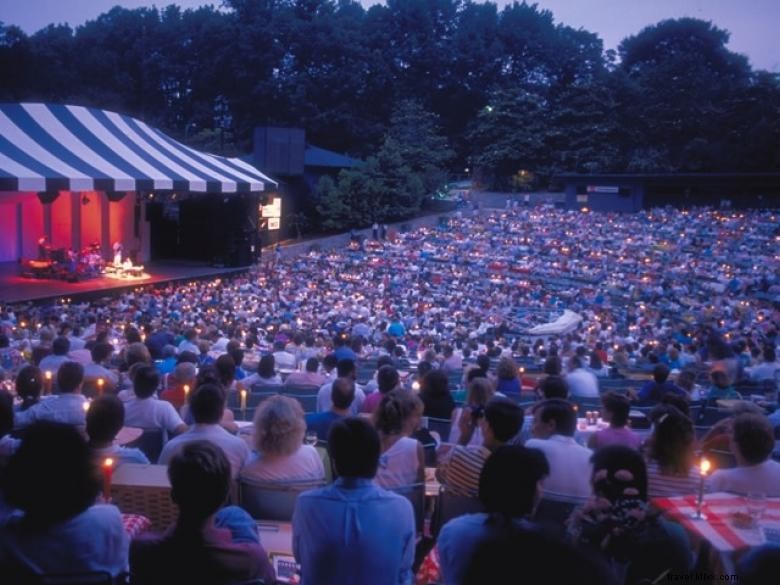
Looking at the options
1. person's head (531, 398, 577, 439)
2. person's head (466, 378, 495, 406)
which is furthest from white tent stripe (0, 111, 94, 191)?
person's head (531, 398, 577, 439)

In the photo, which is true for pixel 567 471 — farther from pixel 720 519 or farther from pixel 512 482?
pixel 512 482

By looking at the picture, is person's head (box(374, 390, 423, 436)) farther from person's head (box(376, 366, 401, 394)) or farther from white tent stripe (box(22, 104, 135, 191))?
white tent stripe (box(22, 104, 135, 191))

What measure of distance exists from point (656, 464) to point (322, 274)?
17.7 meters

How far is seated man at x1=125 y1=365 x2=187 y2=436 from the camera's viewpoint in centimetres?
465

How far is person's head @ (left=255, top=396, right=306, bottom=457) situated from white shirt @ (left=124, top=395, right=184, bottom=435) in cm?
147

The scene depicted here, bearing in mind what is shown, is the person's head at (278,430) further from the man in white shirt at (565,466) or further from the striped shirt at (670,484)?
the striped shirt at (670,484)

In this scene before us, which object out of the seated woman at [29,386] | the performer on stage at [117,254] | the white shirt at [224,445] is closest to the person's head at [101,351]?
the seated woman at [29,386]

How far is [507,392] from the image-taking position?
6559 mm

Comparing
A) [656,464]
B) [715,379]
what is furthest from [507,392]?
[656,464]

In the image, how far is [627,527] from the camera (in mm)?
2426

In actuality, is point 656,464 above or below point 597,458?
below

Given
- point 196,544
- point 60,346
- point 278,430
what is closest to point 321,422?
point 278,430

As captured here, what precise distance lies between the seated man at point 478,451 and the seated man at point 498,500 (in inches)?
41.1

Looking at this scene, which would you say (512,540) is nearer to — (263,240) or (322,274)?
(322,274)
